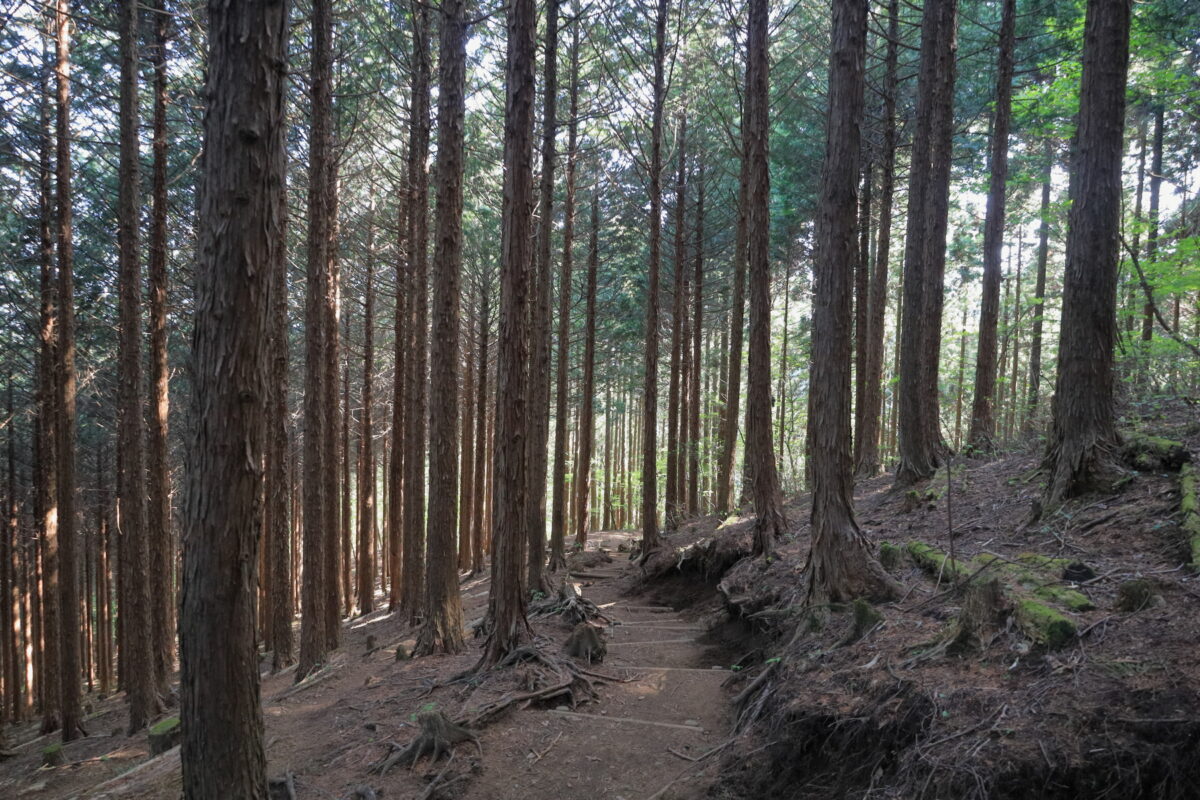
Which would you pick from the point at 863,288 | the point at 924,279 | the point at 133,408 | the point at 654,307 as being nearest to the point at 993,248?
the point at 924,279

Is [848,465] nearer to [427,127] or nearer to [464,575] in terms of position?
[427,127]

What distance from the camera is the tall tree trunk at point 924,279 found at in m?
10.2

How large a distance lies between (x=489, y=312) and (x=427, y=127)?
9073mm

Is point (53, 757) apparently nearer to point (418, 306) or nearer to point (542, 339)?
point (418, 306)

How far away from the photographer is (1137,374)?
9.03 m

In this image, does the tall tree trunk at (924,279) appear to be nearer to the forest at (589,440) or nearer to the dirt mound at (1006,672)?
the forest at (589,440)

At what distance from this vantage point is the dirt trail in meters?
4.92

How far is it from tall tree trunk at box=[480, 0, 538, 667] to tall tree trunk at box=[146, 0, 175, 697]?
26.3 ft

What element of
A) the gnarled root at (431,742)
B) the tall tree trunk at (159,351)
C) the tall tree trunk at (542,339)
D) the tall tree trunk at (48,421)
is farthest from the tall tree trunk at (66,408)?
the gnarled root at (431,742)

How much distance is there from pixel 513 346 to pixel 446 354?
5.04 feet

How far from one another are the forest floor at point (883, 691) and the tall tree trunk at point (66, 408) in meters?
3.44

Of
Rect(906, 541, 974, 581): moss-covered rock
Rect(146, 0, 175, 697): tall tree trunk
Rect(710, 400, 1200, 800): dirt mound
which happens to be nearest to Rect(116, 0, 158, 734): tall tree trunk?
Rect(146, 0, 175, 697): tall tree trunk

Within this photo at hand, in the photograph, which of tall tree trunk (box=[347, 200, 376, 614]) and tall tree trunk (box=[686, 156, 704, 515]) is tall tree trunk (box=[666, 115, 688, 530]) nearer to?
tall tree trunk (box=[686, 156, 704, 515])

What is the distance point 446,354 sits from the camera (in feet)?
26.9
